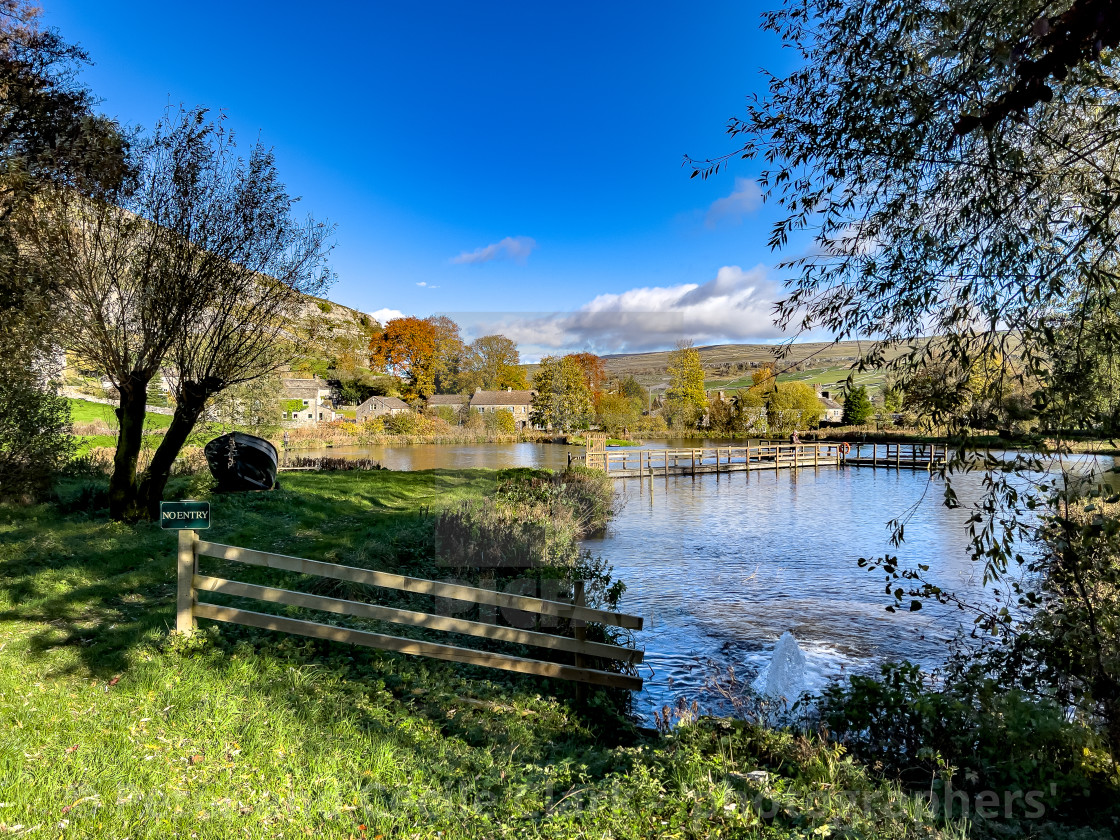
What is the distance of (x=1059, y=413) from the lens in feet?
15.2

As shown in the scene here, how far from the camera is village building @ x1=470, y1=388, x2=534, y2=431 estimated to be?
75688mm

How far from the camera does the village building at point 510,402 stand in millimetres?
75688

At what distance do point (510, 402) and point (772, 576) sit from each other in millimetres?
63583

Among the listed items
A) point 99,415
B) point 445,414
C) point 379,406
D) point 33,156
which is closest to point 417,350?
point 379,406

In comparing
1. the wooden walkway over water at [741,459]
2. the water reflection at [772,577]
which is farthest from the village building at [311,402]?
the water reflection at [772,577]

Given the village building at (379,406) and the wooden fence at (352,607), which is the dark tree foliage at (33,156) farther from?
the village building at (379,406)

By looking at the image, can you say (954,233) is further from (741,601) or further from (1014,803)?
(741,601)

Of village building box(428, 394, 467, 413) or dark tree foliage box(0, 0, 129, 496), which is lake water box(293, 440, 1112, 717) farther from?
village building box(428, 394, 467, 413)

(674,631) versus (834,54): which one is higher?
(834,54)

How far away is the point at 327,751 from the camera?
4.43 meters

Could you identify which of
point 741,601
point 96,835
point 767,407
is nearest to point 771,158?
point 96,835

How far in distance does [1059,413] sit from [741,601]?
9.13 metres

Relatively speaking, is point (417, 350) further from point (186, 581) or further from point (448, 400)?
point (186, 581)

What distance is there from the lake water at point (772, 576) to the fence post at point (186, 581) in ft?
16.7
